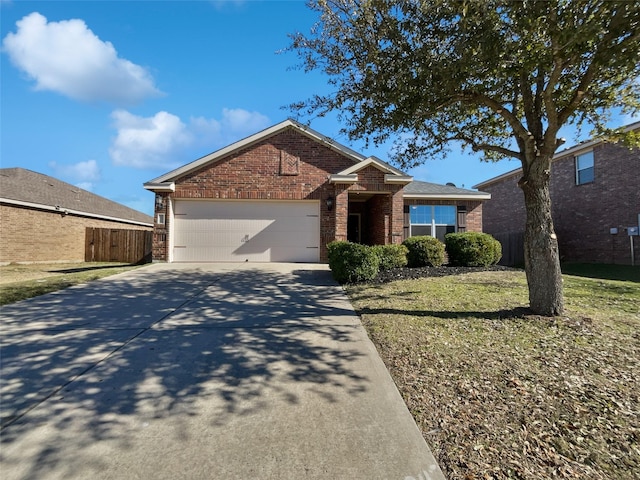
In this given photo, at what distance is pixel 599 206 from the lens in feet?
51.0

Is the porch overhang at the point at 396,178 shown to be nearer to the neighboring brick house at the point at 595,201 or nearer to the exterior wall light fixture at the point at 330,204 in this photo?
the exterior wall light fixture at the point at 330,204

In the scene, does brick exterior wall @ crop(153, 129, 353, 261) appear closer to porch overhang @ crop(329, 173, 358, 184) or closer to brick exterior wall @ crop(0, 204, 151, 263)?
porch overhang @ crop(329, 173, 358, 184)

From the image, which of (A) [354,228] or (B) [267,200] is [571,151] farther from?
(B) [267,200]

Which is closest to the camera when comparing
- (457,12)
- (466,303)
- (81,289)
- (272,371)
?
(272,371)

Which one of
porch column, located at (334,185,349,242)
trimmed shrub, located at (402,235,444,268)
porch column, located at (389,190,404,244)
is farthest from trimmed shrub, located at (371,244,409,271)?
porch column, located at (334,185,349,242)

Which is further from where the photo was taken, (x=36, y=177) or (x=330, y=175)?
(x=36, y=177)

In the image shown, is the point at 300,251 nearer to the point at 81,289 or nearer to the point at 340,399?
the point at 81,289

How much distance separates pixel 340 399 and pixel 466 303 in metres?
4.03

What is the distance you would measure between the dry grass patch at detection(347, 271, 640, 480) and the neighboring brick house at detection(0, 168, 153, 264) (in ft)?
56.4

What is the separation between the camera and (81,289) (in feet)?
25.5

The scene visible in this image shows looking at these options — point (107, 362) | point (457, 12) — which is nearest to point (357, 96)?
point (457, 12)

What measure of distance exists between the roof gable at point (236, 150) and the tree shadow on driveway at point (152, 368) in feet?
20.9

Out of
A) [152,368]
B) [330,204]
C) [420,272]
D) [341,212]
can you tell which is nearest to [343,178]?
[330,204]

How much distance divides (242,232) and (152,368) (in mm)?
9003
